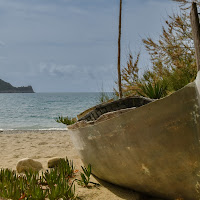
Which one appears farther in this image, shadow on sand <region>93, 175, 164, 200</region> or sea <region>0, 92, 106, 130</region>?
sea <region>0, 92, 106, 130</region>

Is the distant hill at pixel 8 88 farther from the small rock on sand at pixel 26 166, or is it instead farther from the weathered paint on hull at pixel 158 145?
the weathered paint on hull at pixel 158 145

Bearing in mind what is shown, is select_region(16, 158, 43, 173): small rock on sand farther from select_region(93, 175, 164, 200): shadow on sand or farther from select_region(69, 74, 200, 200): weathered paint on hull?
select_region(69, 74, 200, 200): weathered paint on hull

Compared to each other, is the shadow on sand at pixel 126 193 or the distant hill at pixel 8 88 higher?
the distant hill at pixel 8 88

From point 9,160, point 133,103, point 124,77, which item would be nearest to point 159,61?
point 124,77

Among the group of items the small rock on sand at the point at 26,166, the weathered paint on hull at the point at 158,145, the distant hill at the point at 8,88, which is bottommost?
the small rock on sand at the point at 26,166

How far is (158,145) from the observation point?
2.24 meters

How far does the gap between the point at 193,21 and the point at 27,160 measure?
331 centimetres

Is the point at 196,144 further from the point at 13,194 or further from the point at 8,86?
the point at 8,86

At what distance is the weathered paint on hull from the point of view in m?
2.08

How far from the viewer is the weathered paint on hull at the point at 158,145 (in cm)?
208

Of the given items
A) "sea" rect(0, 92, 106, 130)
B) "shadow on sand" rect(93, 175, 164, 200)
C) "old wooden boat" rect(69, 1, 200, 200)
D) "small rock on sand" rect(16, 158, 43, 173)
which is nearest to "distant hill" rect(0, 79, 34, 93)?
"sea" rect(0, 92, 106, 130)

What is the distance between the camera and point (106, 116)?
2682 mm

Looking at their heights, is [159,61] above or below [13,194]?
above

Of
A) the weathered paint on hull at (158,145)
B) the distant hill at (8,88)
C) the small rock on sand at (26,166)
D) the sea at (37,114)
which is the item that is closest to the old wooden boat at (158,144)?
the weathered paint on hull at (158,145)
